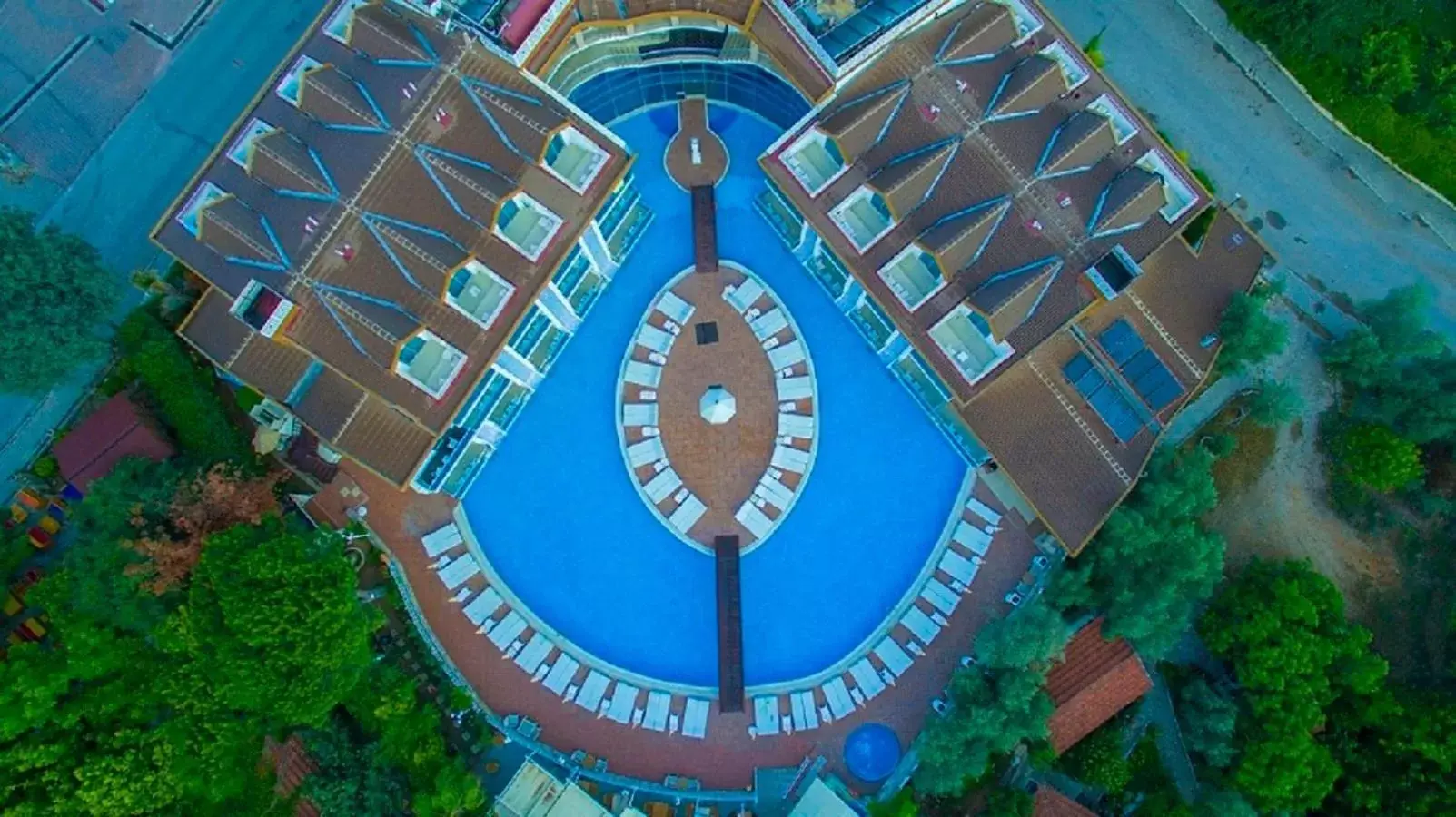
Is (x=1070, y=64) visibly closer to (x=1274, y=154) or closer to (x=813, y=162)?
(x=813, y=162)

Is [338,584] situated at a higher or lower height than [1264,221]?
higher

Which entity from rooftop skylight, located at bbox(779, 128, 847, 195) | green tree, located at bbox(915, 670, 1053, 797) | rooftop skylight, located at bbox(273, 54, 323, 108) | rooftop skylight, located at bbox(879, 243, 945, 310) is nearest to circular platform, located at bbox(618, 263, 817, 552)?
rooftop skylight, located at bbox(779, 128, 847, 195)

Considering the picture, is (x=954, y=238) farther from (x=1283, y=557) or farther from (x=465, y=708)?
(x=465, y=708)

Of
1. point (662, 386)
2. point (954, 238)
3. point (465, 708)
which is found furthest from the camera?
point (662, 386)

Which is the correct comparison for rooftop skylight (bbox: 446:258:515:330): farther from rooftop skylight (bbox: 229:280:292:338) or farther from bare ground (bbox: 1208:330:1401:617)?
bare ground (bbox: 1208:330:1401:617)

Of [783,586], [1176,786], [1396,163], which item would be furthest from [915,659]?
[1396,163]

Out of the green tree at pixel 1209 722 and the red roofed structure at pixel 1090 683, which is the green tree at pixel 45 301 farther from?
the green tree at pixel 1209 722

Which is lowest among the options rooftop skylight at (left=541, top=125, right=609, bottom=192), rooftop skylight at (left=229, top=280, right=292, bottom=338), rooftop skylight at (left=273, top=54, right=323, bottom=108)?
rooftop skylight at (left=541, top=125, right=609, bottom=192)
